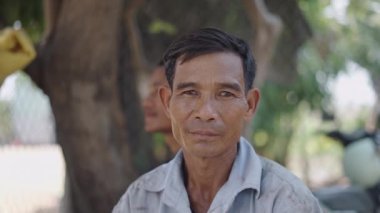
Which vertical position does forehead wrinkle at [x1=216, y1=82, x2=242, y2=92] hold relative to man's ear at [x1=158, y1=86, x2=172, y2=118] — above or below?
above

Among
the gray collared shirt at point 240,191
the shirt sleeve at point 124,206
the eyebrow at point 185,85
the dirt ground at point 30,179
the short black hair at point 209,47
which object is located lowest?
the dirt ground at point 30,179

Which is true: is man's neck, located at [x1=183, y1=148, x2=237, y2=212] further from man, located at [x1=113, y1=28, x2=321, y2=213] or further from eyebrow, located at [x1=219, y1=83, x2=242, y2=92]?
eyebrow, located at [x1=219, y1=83, x2=242, y2=92]

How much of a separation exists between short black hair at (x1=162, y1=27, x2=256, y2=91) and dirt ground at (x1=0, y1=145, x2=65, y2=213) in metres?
4.36

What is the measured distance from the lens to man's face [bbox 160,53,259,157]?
175cm

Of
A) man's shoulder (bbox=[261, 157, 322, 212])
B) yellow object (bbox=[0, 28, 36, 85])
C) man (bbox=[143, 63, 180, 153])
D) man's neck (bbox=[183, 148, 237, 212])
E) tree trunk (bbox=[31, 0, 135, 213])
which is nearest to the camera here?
man's shoulder (bbox=[261, 157, 322, 212])

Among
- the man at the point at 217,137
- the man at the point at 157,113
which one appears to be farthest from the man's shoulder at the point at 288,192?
the man at the point at 157,113

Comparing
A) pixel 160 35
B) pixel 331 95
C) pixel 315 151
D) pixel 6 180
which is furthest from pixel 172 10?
pixel 315 151

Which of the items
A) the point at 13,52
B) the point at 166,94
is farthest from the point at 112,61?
the point at 166,94

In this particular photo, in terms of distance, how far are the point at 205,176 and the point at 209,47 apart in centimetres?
32

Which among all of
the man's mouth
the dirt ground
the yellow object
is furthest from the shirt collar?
the dirt ground

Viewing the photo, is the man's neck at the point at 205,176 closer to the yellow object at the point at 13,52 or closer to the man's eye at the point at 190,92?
the man's eye at the point at 190,92

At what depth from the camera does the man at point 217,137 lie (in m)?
1.74

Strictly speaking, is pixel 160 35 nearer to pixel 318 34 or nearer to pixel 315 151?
pixel 318 34

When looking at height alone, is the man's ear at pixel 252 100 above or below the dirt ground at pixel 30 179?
above
